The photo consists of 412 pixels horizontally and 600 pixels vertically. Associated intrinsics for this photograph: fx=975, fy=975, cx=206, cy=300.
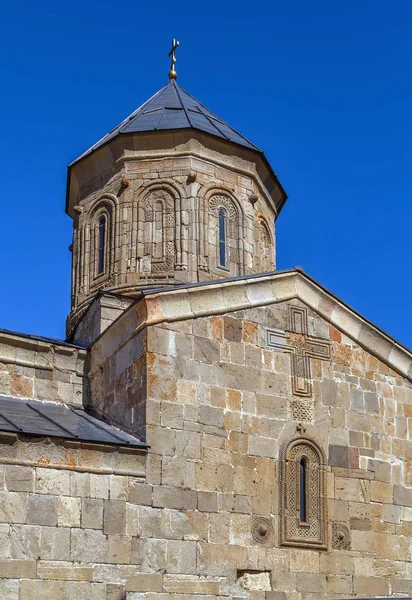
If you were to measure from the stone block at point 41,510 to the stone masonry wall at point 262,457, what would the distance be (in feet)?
3.62

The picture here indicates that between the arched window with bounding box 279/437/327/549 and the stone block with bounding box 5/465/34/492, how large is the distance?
3.00 meters

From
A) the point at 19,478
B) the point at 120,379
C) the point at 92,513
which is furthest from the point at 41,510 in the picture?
the point at 120,379

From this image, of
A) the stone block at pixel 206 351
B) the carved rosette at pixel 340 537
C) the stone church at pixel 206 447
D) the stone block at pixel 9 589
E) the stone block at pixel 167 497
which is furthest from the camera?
the carved rosette at pixel 340 537

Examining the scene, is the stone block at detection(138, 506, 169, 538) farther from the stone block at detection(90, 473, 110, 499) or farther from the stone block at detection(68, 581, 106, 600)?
the stone block at detection(68, 581, 106, 600)

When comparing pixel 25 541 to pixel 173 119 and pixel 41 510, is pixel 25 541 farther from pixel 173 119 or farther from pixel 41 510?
pixel 173 119

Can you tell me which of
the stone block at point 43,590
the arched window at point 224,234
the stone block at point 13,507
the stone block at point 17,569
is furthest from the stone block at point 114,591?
the arched window at point 224,234

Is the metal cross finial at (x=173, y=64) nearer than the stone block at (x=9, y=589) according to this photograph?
No

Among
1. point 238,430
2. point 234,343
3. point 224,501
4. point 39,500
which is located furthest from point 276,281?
point 39,500

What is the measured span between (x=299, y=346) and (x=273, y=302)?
25.0 inches

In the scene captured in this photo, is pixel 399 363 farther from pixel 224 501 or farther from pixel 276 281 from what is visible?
pixel 224 501

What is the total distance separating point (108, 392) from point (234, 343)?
5.45 feet

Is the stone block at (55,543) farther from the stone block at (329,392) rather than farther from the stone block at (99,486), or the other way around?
the stone block at (329,392)

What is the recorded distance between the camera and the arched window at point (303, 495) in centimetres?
1117

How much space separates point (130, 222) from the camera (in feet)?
47.8
